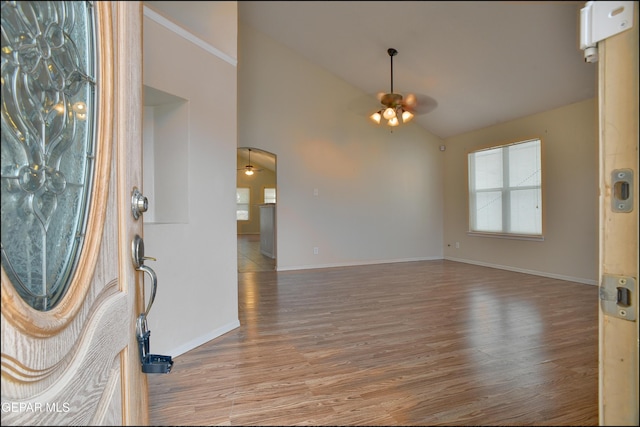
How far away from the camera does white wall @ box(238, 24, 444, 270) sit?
438 cm

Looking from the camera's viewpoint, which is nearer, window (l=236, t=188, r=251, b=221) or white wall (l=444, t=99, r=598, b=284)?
window (l=236, t=188, r=251, b=221)

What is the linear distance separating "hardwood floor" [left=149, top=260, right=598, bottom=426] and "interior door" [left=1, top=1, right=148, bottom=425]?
1.05 ft

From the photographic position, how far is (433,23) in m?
0.64

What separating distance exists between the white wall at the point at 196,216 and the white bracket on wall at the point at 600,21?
4.63 feet

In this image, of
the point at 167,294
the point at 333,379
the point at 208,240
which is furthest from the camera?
the point at 208,240

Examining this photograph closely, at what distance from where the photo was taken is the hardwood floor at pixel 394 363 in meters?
1.33

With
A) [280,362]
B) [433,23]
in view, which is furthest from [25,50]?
[280,362]

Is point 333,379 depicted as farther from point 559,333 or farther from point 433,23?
point 559,333

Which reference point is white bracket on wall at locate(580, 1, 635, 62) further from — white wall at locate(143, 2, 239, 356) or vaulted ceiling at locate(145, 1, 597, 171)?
white wall at locate(143, 2, 239, 356)

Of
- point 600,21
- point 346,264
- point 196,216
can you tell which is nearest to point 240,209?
point 196,216

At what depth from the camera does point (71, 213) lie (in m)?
0.52

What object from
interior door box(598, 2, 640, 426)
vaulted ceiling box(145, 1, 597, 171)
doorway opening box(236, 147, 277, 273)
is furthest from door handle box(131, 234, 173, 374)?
doorway opening box(236, 147, 277, 273)

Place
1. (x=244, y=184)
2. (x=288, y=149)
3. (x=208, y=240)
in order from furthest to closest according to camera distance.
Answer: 1. (x=244, y=184)
2. (x=288, y=149)
3. (x=208, y=240)

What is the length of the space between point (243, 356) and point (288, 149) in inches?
129
